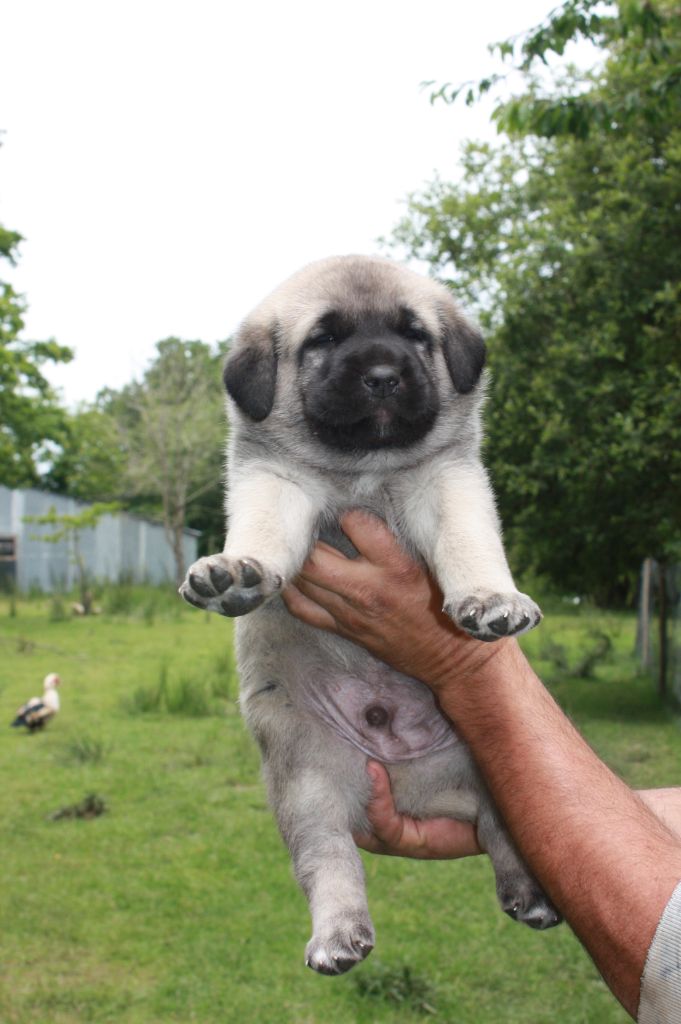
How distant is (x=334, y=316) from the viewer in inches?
123

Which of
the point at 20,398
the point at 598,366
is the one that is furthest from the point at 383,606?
the point at 20,398

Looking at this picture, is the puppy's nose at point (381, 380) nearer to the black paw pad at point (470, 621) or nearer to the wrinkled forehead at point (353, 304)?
the wrinkled forehead at point (353, 304)

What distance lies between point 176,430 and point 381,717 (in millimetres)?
33704

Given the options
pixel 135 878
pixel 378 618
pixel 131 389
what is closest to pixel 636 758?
pixel 135 878

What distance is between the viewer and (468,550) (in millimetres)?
2840

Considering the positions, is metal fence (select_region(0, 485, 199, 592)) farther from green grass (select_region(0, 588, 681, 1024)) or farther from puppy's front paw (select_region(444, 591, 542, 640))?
puppy's front paw (select_region(444, 591, 542, 640))

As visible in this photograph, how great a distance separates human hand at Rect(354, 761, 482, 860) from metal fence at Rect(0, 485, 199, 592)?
25.5m

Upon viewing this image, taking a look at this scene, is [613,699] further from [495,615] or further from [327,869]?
[495,615]

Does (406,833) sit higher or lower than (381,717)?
lower

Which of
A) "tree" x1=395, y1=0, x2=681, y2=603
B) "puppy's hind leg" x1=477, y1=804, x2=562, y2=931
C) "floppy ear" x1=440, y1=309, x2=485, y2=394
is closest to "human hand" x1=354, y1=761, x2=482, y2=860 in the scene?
"puppy's hind leg" x1=477, y1=804, x2=562, y2=931

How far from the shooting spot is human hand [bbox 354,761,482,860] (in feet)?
9.95

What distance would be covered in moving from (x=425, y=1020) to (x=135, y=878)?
2857 mm

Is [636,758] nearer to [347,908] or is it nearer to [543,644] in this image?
Result: [543,644]

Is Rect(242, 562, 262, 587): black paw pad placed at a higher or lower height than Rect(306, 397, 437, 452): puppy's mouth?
lower
